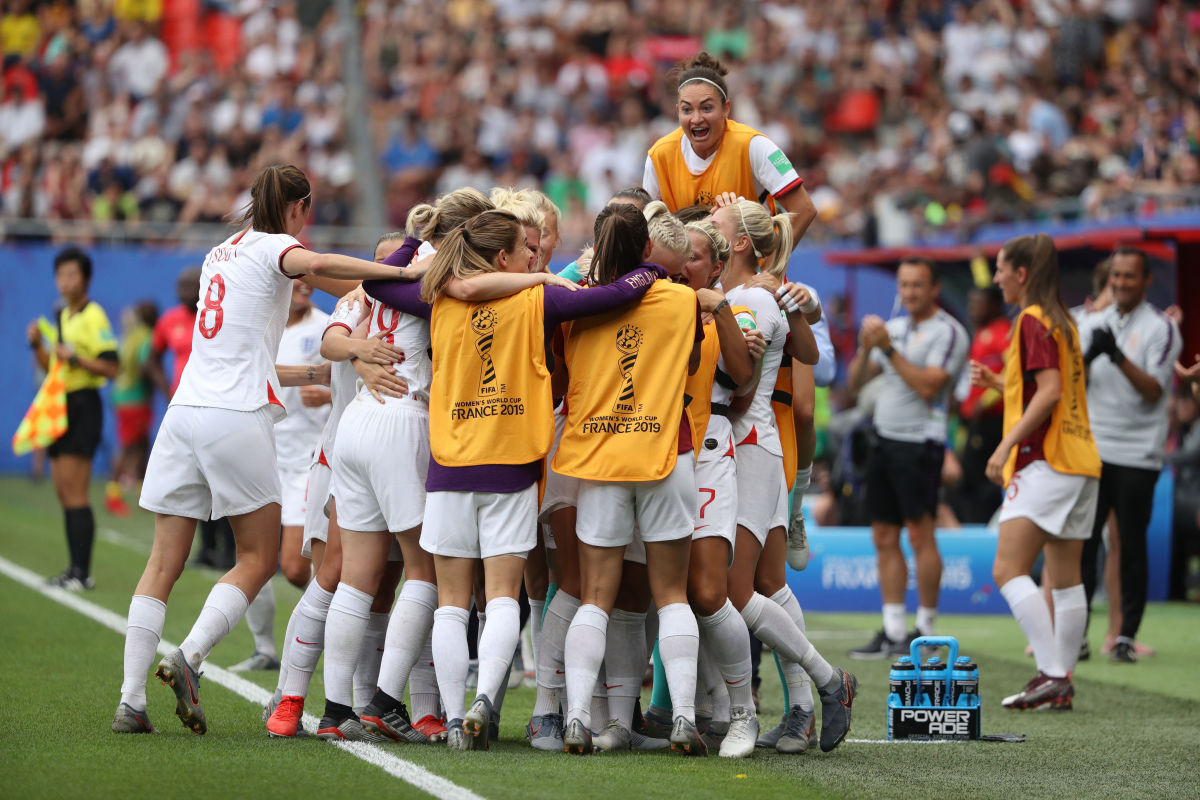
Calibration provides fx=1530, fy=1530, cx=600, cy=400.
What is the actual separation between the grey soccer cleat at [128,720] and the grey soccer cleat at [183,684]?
17cm

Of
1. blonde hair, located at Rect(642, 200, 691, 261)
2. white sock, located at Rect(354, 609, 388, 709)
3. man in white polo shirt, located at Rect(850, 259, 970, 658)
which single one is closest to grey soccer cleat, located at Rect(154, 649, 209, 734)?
white sock, located at Rect(354, 609, 388, 709)

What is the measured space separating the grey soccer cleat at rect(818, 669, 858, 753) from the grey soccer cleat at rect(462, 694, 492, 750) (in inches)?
52.8

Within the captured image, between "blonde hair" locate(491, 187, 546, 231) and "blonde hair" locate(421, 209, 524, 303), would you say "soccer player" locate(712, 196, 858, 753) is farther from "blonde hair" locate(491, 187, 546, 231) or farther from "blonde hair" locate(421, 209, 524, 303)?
"blonde hair" locate(421, 209, 524, 303)

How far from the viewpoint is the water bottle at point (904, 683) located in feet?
20.8

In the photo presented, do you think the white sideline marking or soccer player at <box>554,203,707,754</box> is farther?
soccer player at <box>554,203,707,754</box>

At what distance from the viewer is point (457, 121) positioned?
73.4 feet

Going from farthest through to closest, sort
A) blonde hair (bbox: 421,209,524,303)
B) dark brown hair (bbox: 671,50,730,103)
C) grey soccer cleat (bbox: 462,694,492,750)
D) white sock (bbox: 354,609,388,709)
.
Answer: dark brown hair (bbox: 671,50,730,103) < white sock (bbox: 354,609,388,709) < blonde hair (bbox: 421,209,524,303) < grey soccer cleat (bbox: 462,694,492,750)

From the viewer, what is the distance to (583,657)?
217 inches

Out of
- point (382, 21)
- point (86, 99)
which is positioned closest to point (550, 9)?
point (382, 21)

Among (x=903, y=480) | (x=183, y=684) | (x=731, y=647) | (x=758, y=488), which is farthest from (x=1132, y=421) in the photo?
(x=183, y=684)

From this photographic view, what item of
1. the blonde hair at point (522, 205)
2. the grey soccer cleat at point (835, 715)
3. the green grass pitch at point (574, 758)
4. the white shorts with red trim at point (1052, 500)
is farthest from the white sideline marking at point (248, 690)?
the white shorts with red trim at point (1052, 500)

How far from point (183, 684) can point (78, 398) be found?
568cm

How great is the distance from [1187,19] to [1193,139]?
5503mm

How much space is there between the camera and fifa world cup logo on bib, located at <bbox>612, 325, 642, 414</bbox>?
5.60m
